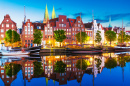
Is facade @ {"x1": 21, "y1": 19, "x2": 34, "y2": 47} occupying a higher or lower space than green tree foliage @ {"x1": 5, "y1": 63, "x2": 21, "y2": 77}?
higher

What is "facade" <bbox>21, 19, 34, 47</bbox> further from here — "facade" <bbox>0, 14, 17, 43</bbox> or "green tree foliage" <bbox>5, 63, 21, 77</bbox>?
"green tree foliage" <bbox>5, 63, 21, 77</bbox>

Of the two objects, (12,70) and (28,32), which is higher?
(28,32)

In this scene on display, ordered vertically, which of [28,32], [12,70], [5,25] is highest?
[5,25]

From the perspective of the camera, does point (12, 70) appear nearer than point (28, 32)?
Yes

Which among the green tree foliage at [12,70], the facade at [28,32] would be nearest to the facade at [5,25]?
the facade at [28,32]

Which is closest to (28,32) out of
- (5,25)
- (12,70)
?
(5,25)

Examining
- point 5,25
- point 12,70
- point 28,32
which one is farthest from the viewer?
point 5,25

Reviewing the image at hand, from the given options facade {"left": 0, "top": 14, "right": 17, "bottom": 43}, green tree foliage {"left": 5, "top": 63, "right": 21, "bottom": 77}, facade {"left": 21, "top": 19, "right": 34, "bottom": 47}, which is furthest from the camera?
facade {"left": 0, "top": 14, "right": 17, "bottom": 43}

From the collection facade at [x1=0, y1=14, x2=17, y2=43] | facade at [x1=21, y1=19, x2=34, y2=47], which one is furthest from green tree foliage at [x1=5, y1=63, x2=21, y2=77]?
facade at [x1=0, y1=14, x2=17, y2=43]

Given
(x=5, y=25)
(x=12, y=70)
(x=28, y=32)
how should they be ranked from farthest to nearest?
(x=5, y=25) < (x=28, y=32) < (x=12, y=70)

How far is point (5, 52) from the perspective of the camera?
4428cm

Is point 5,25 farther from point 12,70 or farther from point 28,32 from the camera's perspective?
point 12,70

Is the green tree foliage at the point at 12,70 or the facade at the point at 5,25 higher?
the facade at the point at 5,25

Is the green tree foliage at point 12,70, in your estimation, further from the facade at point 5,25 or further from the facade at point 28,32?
the facade at point 5,25
